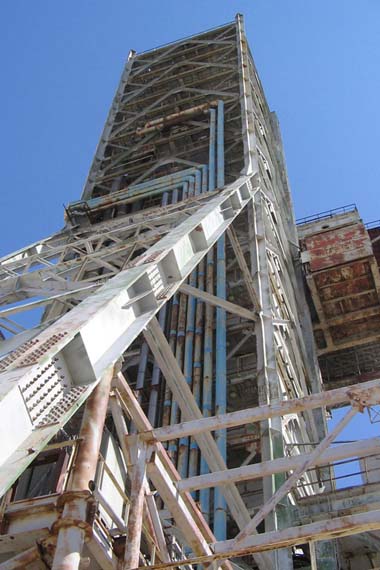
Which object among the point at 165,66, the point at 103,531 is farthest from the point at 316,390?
the point at 165,66

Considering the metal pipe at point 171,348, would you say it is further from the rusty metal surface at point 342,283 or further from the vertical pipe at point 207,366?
the rusty metal surface at point 342,283

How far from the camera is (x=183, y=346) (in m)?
13.8

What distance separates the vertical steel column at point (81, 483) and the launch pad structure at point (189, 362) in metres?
0.02

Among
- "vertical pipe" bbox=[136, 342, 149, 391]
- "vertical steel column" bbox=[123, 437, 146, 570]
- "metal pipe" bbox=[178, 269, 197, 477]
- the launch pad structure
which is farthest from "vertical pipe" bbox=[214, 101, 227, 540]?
"vertical steel column" bbox=[123, 437, 146, 570]

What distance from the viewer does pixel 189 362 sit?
43.7ft

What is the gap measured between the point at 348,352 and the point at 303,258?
5.14m

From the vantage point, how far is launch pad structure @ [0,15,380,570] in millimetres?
5547

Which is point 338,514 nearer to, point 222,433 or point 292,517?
point 292,517

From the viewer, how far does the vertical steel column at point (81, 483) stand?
4.99 meters

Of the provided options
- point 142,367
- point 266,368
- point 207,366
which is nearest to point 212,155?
point 142,367

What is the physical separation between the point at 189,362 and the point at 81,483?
7.62 meters

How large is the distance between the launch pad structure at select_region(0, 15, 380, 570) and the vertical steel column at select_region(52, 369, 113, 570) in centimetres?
2

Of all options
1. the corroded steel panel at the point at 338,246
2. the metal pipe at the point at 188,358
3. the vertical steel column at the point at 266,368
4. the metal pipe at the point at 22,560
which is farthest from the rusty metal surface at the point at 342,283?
the metal pipe at the point at 22,560

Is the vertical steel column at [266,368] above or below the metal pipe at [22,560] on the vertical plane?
above
